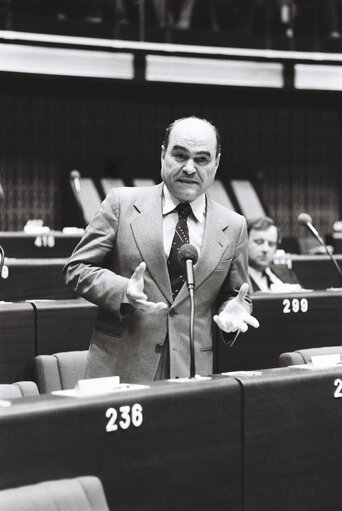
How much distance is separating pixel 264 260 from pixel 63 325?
7.41 feet

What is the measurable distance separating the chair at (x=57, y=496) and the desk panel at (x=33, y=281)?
3.80 m

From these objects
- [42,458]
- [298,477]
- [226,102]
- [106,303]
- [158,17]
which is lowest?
[298,477]

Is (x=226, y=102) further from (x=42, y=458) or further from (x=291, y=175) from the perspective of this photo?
→ (x=42, y=458)

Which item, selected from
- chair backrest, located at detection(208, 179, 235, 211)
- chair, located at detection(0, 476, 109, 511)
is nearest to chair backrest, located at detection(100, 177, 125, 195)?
chair backrest, located at detection(208, 179, 235, 211)

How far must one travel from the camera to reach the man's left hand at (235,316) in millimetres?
2756

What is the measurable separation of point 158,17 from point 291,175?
3228mm

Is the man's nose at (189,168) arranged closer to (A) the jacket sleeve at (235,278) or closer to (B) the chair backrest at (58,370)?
(A) the jacket sleeve at (235,278)

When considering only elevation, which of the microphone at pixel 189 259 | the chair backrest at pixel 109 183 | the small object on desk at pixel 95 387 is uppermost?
the microphone at pixel 189 259

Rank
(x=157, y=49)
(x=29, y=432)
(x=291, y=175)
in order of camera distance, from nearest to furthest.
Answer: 1. (x=29, y=432)
2. (x=157, y=49)
3. (x=291, y=175)

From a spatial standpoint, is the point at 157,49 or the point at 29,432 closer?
the point at 29,432

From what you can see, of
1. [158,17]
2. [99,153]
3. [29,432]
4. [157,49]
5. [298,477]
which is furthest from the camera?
[99,153]

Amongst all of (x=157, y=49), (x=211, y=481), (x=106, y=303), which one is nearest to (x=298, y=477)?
(x=211, y=481)

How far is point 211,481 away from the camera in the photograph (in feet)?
7.88

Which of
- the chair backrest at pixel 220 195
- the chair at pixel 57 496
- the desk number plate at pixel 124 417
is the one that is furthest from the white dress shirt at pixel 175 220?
the chair backrest at pixel 220 195
